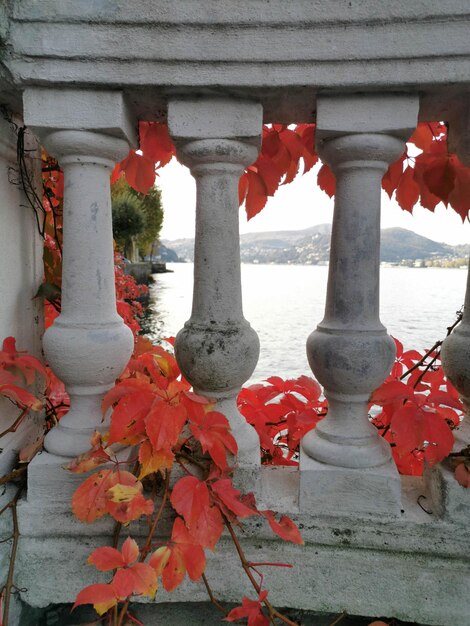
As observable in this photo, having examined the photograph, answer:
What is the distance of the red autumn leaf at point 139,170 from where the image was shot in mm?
1445

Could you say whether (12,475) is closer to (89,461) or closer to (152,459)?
(89,461)

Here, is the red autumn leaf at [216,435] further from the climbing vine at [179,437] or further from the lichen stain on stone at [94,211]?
the lichen stain on stone at [94,211]

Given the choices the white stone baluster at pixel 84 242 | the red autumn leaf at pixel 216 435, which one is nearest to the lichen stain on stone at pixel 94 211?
the white stone baluster at pixel 84 242

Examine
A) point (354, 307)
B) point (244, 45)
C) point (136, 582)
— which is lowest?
point (136, 582)

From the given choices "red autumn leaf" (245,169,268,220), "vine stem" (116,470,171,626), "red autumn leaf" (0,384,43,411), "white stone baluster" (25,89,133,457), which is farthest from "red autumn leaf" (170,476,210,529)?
"red autumn leaf" (245,169,268,220)

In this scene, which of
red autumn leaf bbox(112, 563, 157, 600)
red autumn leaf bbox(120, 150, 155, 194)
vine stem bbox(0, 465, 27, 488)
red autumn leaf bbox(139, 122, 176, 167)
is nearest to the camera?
red autumn leaf bbox(112, 563, 157, 600)

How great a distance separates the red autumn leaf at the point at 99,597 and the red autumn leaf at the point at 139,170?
3.80 ft

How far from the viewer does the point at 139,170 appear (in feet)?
4.79

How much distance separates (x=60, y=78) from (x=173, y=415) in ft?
2.81

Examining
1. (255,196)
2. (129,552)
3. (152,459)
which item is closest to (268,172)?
(255,196)

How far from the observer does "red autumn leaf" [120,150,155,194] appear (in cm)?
145

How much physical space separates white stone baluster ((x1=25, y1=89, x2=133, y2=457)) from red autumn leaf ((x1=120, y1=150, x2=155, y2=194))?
0.28m

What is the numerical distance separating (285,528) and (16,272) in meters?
1.09

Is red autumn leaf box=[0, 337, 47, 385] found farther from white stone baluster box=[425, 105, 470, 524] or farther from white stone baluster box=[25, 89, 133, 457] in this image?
white stone baluster box=[425, 105, 470, 524]
